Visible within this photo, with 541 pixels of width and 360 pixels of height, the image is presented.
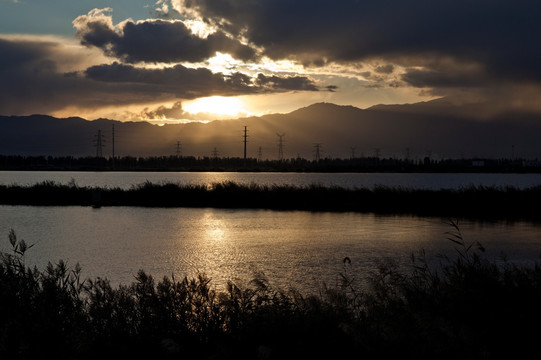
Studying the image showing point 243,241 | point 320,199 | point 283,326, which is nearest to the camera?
point 283,326

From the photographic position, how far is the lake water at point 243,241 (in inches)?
666

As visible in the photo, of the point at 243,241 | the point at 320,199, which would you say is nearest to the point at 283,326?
the point at 243,241

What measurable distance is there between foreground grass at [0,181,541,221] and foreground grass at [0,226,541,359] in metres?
31.1

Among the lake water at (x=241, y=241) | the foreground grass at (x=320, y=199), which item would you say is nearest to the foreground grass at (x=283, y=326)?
the lake water at (x=241, y=241)

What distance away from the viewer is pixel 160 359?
300 inches

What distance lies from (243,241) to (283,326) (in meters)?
16.7

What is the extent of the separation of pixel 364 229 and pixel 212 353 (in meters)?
22.4

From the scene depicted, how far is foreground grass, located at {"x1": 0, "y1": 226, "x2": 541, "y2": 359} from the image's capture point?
7.01 m

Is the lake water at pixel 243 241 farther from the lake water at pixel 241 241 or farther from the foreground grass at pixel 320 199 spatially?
the foreground grass at pixel 320 199

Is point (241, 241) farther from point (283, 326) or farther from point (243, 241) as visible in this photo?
point (283, 326)

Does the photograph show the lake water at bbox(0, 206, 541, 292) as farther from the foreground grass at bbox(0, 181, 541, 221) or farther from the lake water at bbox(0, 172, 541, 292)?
the foreground grass at bbox(0, 181, 541, 221)

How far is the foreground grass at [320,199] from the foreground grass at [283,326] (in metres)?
31.1

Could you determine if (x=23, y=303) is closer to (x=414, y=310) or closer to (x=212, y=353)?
(x=212, y=353)

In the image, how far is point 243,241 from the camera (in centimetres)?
2434
